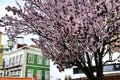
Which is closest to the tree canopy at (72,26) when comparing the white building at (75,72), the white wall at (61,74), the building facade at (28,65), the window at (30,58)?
A: the white building at (75,72)

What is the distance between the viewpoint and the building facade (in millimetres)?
52812

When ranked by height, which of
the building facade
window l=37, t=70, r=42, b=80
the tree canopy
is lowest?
the tree canopy

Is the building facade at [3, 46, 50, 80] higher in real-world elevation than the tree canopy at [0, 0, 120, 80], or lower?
higher

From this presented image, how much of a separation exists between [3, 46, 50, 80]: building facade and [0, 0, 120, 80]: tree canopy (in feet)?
140

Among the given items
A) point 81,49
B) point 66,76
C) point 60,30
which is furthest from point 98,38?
point 66,76

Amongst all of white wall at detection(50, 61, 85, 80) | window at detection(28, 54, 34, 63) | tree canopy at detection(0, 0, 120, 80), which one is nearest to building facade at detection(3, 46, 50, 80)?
window at detection(28, 54, 34, 63)

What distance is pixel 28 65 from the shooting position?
174 feet

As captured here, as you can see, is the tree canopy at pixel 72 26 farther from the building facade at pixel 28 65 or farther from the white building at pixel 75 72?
the building facade at pixel 28 65

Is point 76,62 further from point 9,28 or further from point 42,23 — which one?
point 9,28

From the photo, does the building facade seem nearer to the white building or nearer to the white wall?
the white wall

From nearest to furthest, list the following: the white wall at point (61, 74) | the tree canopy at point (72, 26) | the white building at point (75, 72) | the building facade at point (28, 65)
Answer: the tree canopy at point (72, 26) < the white building at point (75, 72) < the white wall at point (61, 74) < the building facade at point (28, 65)

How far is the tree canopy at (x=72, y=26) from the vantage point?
886 cm

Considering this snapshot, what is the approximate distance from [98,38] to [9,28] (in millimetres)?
3002

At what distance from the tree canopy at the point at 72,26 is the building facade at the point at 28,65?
1680 inches
